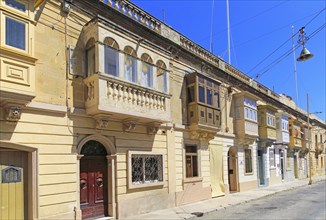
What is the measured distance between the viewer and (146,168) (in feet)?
44.1

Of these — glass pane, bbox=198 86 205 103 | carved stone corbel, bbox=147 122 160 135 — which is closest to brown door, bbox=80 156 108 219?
carved stone corbel, bbox=147 122 160 135

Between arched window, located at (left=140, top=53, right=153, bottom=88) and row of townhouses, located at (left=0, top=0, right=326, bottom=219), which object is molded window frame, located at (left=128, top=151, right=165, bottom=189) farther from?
arched window, located at (left=140, top=53, right=153, bottom=88)

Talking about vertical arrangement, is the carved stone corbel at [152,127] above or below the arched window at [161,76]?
below

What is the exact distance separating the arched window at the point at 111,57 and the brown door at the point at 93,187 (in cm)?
295

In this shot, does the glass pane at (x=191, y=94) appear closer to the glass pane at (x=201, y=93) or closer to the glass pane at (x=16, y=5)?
the glass pane at (x=201, y=93)

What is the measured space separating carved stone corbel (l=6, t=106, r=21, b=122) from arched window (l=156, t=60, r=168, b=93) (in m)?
6.01

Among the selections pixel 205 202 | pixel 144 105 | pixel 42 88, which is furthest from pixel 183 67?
pixel 42 88

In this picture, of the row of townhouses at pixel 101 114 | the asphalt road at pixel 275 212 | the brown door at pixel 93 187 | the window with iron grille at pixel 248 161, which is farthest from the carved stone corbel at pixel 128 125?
the window with iron grille at pixel 248 161

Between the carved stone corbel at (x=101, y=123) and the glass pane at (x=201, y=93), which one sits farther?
the glass pane at (x=201, y=93)

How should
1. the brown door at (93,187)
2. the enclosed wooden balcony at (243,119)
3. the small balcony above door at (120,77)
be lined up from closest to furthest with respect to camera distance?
the small balcony above door at (120,77)
the brown door at (93,187)
the enclosed wooden balcony at (243,119)

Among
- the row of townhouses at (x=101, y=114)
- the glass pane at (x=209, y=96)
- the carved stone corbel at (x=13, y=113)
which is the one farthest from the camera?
the glass pane at (x=209, y=96)

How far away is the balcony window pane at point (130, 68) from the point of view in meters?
11.9

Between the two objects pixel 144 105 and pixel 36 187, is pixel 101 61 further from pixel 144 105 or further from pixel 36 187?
pixel 36 187

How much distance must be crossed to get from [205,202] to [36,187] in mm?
9068
